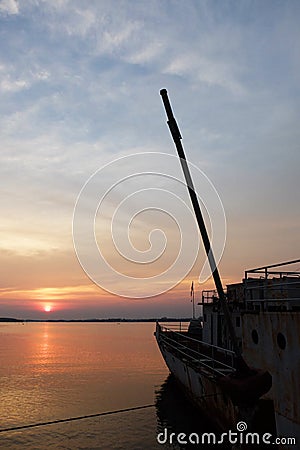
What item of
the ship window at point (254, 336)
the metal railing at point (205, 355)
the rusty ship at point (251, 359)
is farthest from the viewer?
the metal railing at point (205, 355)

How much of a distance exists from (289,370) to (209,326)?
69.6 feet

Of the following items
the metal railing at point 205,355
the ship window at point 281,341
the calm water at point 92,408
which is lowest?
the calm water at point 92,408

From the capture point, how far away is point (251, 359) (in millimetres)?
17281

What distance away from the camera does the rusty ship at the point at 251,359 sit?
317 inches

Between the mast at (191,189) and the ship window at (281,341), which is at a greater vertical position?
the mast at (191,189)

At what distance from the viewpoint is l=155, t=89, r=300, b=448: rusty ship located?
8.05 meters

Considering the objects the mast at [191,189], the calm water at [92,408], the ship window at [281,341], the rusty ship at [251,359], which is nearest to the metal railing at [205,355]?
the rusty ship at [251,359]

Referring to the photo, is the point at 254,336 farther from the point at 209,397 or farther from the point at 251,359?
the point at 209,397

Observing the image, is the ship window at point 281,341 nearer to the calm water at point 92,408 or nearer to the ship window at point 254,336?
the ship window at point 254,336

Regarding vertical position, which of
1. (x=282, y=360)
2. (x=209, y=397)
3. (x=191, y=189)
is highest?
(x=191, y=189)

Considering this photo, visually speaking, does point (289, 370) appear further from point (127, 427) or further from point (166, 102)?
point (127, 427)

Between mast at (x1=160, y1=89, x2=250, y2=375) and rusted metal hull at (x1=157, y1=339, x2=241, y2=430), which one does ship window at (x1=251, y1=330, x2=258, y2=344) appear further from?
mast at (x1=160, y1=89, x2=250, y2=375)

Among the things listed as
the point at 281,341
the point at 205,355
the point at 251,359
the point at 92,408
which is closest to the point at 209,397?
the point at 205,355

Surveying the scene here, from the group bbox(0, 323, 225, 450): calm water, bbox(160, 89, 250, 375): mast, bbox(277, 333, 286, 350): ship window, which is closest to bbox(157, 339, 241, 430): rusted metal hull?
bbox(0, 323, 225, 450): calm water
